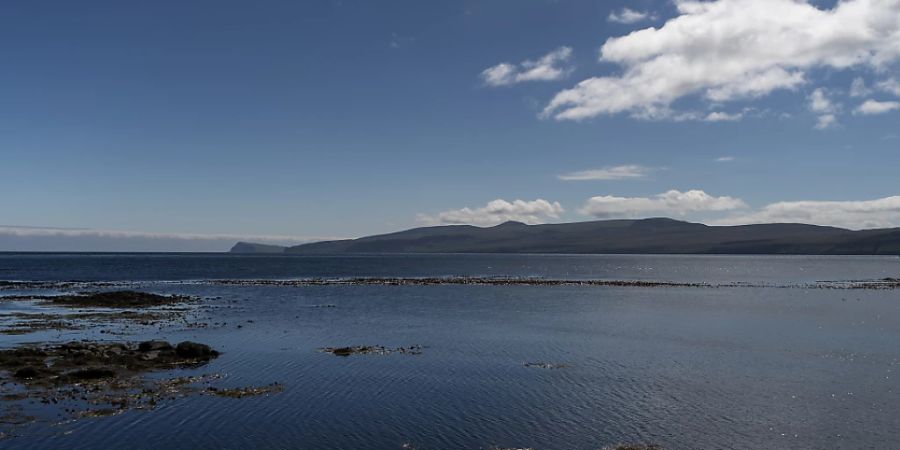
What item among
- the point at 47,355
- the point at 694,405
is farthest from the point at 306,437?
the point at 47,355

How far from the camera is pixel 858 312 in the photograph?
Answer: 71500 millimetres

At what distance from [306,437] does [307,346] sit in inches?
853

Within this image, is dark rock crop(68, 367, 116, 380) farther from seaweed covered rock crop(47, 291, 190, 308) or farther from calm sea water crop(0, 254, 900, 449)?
seaweed covered rock crop(47, 291, 190, 308)

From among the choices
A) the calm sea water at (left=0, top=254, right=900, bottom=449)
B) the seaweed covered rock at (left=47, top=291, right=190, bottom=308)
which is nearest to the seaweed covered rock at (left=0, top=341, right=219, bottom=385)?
the calm sea water at (left=0, top=254, right=900, bottom=449)

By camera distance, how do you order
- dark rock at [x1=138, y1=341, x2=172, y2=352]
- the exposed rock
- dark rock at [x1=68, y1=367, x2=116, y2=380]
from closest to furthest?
dark rock at [x1=68, y1=367, x2=116, y2=380] → dark rock at [x1=138, y1=341, x2=172, y2=352] → the exposed rock

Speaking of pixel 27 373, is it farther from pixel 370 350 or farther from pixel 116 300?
pixel 116 300

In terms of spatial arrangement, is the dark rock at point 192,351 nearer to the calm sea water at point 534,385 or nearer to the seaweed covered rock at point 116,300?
the calm sea water at point 534,385

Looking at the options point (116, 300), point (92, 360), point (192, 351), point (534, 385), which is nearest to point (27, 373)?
point (92, 360)

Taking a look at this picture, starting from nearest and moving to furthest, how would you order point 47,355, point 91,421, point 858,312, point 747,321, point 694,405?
point 91,421
point 694,405
point 47,355
point 747,321
point 858,312

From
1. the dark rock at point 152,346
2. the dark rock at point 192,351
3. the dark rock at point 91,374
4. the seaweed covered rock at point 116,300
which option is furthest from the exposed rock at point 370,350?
the seaweed covered rock at point 116,300

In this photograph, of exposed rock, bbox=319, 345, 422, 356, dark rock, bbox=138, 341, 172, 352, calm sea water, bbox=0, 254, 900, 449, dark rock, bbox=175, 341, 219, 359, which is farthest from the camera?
exposed rock, bbox=319, 345, 422, 356

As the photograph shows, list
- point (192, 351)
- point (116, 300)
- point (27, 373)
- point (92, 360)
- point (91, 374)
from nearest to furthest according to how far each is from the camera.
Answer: point (27, 373) < point (91, 374) < point (92, 360) < point (192, 351) < point (116, 300)

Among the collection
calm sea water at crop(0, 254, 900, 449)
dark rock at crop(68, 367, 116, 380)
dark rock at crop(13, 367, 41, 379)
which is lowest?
calm sea water at crop(0, 254, 900, 449)

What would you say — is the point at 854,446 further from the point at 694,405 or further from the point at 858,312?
the point at 858,312
